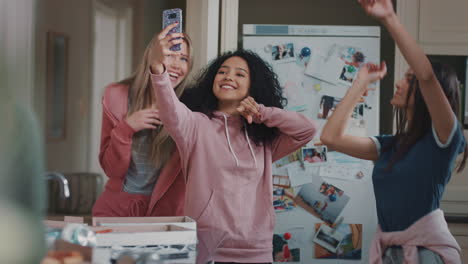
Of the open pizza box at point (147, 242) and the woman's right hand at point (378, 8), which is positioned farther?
the woman's right hand at point (378, 8)

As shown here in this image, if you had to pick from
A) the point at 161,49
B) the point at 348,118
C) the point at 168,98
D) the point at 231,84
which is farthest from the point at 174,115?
the point at 348,118

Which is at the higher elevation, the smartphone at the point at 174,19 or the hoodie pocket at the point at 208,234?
the smartphone at the point at 174,19

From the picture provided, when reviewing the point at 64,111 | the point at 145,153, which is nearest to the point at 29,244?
the point at 145,153

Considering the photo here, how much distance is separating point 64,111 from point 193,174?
127 inches

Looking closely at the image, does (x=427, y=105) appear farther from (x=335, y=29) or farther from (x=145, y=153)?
(x=335, y=29)

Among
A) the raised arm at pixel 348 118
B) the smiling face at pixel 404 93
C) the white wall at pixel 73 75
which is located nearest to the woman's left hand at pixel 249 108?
the raised arm at pixel 348 118

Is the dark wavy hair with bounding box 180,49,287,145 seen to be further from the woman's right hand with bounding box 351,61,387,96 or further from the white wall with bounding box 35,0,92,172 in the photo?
the white wall with bounding box 35,0,92,172

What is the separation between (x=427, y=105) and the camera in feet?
5.52

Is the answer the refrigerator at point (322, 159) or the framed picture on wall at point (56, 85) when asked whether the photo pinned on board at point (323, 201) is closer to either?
the refrigerator at point (322, 159)

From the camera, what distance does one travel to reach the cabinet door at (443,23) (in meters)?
3.51

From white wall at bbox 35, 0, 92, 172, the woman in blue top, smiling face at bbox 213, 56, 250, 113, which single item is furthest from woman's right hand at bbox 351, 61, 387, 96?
white wall at bbox 35, 0, 92, 172

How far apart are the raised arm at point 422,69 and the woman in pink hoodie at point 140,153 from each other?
78cm

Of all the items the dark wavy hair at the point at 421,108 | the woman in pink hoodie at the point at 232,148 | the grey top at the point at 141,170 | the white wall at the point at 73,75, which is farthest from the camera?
the white wall at the point at 73,75

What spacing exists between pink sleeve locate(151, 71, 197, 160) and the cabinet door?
1936 mm
